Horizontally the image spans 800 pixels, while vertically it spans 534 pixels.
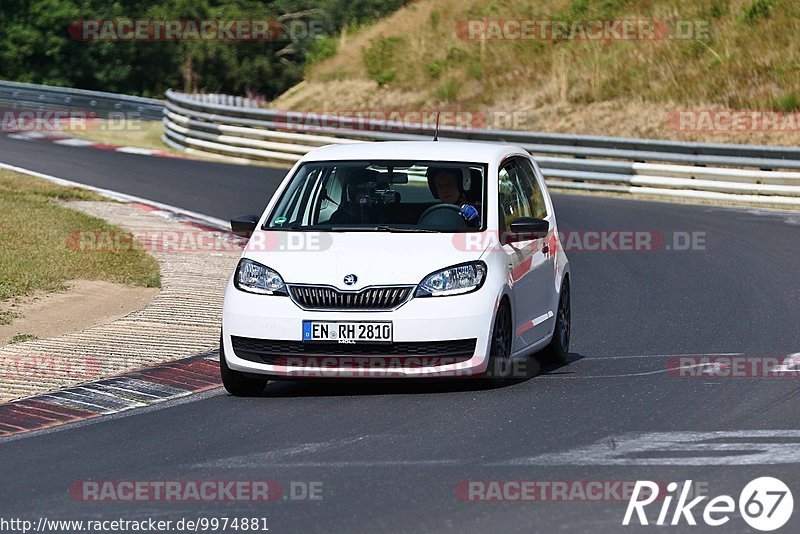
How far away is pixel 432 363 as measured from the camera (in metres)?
9.40

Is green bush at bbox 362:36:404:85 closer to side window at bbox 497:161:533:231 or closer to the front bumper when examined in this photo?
side window at bbox 497:161:533:231

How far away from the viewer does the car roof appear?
10.6 m

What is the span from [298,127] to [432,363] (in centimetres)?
2062

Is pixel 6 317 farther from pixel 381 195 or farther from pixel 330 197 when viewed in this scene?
pixel 381 195

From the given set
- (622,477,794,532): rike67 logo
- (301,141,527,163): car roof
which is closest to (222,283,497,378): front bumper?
(301,141,527,163): car roof

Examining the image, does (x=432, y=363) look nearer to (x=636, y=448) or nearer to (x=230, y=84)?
(x=636, y=448)

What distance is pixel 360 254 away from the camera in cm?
955

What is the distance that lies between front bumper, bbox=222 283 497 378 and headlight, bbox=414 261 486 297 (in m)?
0.05

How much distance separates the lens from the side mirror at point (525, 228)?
32.8 feet

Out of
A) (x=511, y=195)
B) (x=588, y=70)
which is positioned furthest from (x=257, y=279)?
(x=588, y=70)

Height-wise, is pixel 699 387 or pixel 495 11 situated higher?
pixel 495 11

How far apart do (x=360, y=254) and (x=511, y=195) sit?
1.62m

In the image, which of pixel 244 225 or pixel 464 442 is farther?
pixel 244 225

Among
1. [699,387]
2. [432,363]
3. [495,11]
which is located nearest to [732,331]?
[699,387]
